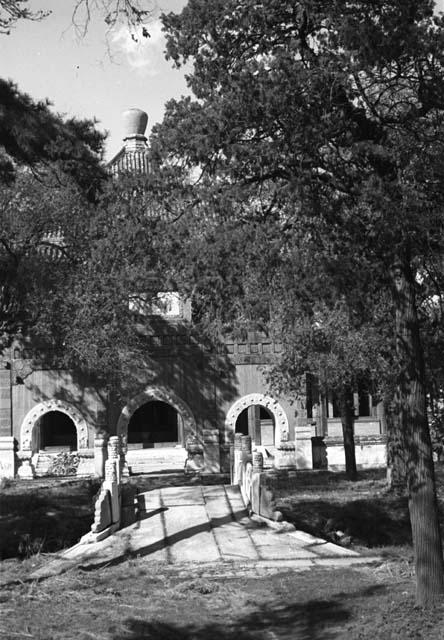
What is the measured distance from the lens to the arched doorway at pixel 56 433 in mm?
31188

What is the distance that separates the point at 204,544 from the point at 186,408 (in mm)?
→ 14060

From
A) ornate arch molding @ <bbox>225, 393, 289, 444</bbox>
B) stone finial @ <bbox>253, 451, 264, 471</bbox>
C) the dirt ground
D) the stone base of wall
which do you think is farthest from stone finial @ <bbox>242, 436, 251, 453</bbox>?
ornate arch molding @ <bbox>225, 393, 289, 444</bbox>

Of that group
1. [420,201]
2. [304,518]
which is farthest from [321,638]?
[304,518]

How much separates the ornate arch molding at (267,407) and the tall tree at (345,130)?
1789cm

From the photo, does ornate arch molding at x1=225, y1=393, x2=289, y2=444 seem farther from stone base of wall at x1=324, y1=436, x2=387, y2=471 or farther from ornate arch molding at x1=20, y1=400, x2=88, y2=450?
ornate arch molding at x1=20, y1=400, x2=88, y2=450

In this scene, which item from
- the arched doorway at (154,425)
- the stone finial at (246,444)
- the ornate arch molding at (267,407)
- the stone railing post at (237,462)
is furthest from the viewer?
the arched doorway at (154,425)

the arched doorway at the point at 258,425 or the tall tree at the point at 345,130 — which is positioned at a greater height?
the tall tree at the point at 345,130

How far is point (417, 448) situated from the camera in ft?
28.9

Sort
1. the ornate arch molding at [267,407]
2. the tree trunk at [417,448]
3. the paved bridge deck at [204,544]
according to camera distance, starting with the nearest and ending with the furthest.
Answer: the tree trunk at [417,448], the paved bridge deck at [204,544], the ornate arch molding at [267,407]

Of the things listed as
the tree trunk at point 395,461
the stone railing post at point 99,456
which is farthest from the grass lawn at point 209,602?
the stone railing post at point 99,456

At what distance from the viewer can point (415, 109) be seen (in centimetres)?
894

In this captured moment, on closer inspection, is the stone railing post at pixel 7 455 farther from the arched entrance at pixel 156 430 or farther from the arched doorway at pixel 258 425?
the arched doorway at pixel 258 425

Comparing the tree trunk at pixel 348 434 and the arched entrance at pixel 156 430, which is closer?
the tree trunk at pixel 348 434

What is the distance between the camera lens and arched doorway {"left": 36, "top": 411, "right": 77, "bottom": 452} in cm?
3119
